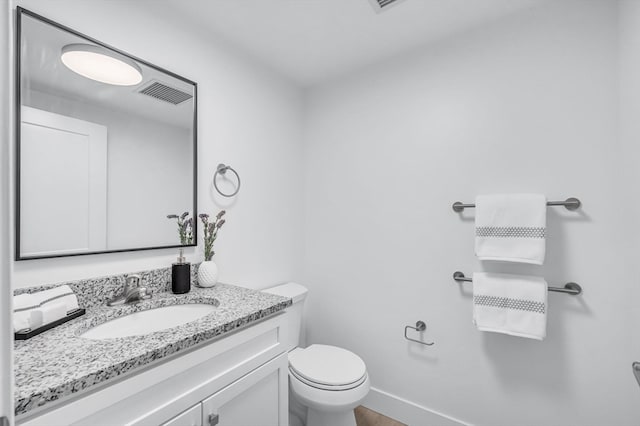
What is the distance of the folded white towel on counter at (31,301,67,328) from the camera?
0.84 metres

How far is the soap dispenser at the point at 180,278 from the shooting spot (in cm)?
132

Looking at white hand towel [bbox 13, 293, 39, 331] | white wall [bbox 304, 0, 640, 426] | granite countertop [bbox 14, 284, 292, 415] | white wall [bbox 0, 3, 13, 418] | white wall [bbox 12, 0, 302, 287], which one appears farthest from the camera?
white wall [bbox 304, 0, 640, 426]

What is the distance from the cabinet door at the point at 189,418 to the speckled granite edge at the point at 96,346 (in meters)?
0.19

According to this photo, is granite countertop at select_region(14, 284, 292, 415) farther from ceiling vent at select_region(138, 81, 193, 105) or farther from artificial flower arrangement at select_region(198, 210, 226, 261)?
ceiling vent at select_region(138, 81, 193, 105)

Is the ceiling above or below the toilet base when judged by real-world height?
above

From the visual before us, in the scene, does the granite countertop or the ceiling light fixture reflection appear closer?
the granite countertop

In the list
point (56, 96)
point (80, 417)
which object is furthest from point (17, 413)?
point (56, 96)

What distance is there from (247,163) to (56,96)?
2.97 ft

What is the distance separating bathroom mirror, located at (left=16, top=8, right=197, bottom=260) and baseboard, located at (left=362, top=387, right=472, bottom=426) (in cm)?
153

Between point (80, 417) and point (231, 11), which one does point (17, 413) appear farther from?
point (231, 11)

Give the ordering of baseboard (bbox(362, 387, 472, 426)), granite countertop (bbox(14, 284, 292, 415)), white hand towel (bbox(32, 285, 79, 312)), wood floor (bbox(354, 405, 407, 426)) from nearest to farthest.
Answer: granite countertop (bbox(14, 284, 292, 415))
white hand towel (bbox(32, 285, 79, 312))
baseboard (bbox(362, 387, 472, 426))
wood floor (bbox(354, 405, 407, 426))

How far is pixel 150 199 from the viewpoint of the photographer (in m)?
1.34

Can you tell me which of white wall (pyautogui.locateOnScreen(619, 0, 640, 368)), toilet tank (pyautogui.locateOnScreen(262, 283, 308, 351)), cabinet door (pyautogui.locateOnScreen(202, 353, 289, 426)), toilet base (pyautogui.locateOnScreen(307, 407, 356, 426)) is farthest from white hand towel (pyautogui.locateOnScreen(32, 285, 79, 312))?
white wall (pyautogui.locateOnScreen(619, 0, 640, 368))

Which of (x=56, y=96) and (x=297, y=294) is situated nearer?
(x=56, y=96)
